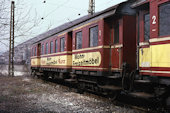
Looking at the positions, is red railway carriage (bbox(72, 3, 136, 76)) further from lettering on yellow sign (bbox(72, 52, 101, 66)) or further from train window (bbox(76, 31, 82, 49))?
train window (bbox(76, 31, 82, 49))

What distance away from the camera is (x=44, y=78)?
18.1 metres

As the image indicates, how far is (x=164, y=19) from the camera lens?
18.8 feet

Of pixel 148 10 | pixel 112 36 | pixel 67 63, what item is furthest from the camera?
pixel 67 63

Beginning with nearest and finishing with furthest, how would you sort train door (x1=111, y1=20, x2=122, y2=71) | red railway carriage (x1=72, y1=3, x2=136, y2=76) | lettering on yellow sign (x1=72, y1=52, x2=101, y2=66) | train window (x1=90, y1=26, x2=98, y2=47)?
red railway carriage (x1=72, y1=3, x2=136, y2=76) < train door (x1=111, y1=20, x2=122, y2=71) < lettering on yellow sign (x1=72, y1=52, x2=101, y2=66) < train window (x1=90, y1=26, x2=98, y2=47)

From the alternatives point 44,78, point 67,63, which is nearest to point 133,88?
point 67,63

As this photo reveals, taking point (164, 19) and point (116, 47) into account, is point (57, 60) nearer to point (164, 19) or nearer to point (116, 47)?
point (116, 47)

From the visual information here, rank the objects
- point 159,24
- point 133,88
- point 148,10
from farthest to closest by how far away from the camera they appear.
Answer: point 133,88 < point 148,10 < point 159,24

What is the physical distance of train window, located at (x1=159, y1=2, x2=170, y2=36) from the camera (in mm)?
5625

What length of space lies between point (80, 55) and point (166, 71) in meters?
5.28

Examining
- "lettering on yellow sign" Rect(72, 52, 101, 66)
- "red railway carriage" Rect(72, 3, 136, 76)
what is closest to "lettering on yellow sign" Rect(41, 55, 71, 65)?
"lettering on yellow sign" Rect(72, 52, 101, 66)

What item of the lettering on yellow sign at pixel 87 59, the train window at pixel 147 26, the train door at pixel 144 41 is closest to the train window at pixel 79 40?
the lettering on yellow sign at pixel 87 59

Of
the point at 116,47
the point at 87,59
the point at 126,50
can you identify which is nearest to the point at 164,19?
the point at 126,50

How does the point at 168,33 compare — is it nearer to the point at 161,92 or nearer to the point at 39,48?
the point at 161,92

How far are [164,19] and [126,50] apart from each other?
2209mm
